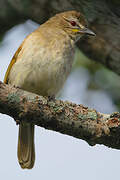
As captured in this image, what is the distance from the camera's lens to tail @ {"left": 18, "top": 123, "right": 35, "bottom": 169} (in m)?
4.82

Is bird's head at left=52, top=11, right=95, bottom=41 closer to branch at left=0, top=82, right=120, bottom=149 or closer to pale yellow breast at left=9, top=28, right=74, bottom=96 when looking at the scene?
pale yellow breast at left=9, top=28, right=74, bottom=96

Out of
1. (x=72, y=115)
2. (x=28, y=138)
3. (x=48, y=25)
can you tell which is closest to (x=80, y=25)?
(x=48, y=25)

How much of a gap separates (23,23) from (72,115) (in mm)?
2625

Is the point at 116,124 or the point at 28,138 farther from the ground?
the point at 28,138

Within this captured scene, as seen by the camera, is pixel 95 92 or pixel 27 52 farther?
pixel 95 92

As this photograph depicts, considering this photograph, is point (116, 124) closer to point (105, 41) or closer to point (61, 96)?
point (105, 41)

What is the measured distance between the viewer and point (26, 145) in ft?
16.2

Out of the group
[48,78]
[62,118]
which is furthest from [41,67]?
[62,118]

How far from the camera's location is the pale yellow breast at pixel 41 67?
4312 mm

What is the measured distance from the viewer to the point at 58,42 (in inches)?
185

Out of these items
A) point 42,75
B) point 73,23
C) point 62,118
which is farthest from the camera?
point 73,23

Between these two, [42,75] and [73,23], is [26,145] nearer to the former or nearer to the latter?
[42,75]

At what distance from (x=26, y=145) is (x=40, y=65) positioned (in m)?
1.27

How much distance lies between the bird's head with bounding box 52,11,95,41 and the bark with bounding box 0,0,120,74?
0.76 feet
